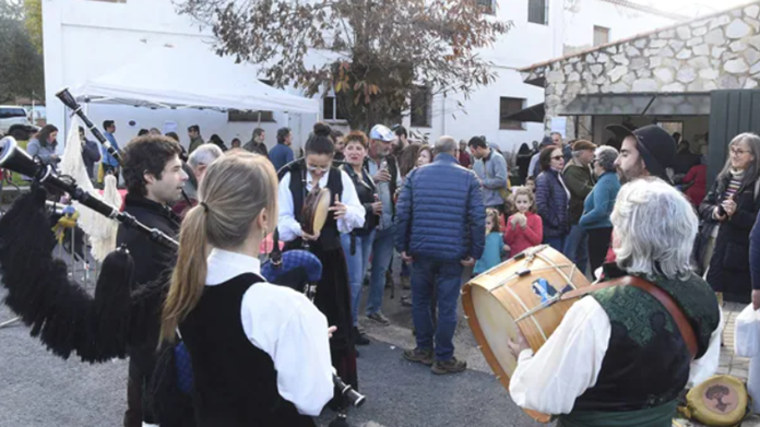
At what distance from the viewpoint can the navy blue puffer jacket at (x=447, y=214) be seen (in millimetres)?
5070

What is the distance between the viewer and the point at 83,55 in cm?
1616

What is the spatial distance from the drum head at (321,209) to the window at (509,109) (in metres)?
17.8

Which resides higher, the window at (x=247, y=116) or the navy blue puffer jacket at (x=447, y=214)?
the window at (x=247, y=116)

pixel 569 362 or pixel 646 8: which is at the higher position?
pixel 646 8

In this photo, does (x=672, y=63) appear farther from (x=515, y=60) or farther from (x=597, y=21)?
(x=597, y=21)

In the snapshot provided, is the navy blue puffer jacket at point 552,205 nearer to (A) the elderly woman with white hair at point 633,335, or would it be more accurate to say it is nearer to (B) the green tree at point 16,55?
(A) the elderly woman with white hair at point 633,335

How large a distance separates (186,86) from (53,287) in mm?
12482

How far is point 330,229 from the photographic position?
4762 millimetres

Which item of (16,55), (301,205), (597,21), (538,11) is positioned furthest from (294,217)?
(16,55)

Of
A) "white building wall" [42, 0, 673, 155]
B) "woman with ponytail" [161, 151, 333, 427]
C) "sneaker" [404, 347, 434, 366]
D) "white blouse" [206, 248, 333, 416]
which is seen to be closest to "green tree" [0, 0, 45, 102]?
"white building wall" [42, 0, 673, 155]

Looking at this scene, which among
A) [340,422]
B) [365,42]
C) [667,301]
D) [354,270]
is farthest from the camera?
[365,42]

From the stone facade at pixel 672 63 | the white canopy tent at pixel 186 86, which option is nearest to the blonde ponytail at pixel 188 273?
the stone facade at pixel 672 63

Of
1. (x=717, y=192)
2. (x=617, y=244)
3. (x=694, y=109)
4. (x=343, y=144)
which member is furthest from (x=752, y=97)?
A: (x=617, y=244)

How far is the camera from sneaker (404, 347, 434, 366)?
213 inches
